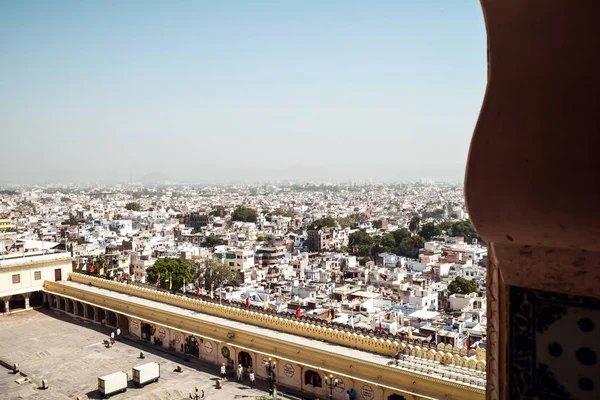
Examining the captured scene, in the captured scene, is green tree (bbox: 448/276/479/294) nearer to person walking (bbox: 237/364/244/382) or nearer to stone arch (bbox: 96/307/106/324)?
stone arch (bbox: 96/307/106/324)

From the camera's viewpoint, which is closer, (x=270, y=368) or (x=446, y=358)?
(x=446, y=358)

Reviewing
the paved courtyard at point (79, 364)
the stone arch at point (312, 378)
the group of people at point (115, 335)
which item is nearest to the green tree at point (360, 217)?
the paved courtyard at point (79, 364)

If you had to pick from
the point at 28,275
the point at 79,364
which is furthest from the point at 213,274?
the point at 79,364

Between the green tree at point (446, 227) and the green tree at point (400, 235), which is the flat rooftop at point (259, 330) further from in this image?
the green tree at point (446, 227)

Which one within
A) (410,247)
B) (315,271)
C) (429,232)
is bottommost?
(410,247)

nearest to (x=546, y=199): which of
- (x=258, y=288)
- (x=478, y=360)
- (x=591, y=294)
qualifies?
(x=591, y=294)

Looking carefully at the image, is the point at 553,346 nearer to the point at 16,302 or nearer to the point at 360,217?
the point at 16,302
